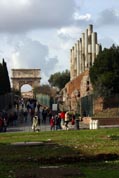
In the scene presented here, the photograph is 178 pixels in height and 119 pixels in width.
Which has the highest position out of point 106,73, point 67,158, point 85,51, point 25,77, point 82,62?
point 25,77

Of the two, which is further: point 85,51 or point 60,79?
point 60,79

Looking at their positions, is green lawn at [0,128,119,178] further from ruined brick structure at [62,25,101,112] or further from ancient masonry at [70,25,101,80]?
ancient masonry at [70,25,101,80]

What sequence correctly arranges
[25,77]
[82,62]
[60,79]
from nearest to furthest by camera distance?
[82,62] → [60,79] → [25,77]

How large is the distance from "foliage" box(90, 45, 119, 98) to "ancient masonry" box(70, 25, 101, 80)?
31.5 meters

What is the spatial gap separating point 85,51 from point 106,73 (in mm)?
48362

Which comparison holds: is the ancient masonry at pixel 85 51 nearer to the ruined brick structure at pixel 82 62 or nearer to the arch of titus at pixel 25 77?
the ruined brick structure at pixel 82 62

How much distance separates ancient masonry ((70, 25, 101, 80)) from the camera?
106188 mm

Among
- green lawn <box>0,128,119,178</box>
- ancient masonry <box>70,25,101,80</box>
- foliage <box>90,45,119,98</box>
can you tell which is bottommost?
green lawn <box>0,128,119,178</box>

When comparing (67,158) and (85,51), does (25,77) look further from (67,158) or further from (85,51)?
(67,158)

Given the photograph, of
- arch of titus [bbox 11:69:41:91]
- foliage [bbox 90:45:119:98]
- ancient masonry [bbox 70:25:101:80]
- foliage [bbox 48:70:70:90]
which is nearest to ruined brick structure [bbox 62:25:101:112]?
ancient masonry [bbox 70:25:101:80]

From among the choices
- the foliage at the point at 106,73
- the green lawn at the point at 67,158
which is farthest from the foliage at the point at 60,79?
the green lawn at the point at 67,158

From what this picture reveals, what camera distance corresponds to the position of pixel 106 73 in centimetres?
6438

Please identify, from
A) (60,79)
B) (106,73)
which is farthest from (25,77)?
(106,73)

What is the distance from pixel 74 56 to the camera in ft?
417
